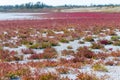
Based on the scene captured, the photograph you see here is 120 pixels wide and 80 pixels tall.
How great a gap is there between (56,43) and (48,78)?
1018 centimetres

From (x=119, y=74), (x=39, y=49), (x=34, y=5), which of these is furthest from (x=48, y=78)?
(x=34, y=5)

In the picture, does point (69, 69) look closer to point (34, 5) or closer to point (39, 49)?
point (39, 49)

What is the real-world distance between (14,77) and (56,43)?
31.6ft

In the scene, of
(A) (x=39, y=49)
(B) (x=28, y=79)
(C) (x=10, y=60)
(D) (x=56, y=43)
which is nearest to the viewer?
(B) (x=28, y=79)

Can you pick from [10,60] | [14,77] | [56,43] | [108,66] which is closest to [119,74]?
[108,66]

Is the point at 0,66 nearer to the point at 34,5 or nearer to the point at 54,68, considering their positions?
the point at 54,68

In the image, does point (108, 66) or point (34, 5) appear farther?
point (34, 5)

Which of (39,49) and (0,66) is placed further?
(39,49)

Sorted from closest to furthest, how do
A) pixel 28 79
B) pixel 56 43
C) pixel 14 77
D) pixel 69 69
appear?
pixel 28 79, pixel 14 77, pixel 69 69, pixel 56 43

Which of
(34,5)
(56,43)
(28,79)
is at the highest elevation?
(28,79)

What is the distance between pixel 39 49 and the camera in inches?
718

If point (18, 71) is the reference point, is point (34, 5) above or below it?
below

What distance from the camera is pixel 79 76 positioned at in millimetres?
10055

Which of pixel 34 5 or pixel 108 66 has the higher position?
pixel 108 66
